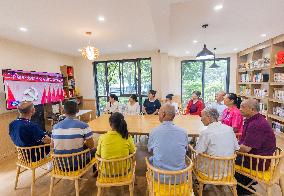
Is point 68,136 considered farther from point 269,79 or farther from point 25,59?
point 269,79

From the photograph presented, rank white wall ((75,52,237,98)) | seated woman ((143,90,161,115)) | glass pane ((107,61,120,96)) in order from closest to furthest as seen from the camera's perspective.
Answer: seated woman ((143,90,161,115))
white wall ((75,52,237,98))
glass pane ((107,61,120,96))

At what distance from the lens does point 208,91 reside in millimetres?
8070

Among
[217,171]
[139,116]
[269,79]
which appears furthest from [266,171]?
[269,79]

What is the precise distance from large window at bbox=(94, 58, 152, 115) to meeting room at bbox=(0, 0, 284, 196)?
133 millimetres

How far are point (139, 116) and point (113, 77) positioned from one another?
393 centimetres

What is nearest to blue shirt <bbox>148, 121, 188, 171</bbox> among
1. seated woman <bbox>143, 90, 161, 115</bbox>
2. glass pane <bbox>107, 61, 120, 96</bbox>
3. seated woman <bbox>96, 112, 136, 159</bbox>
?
seated woman <bbox>96, 112, 136, 159</bbox>

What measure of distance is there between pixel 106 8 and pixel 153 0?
2.91 ft

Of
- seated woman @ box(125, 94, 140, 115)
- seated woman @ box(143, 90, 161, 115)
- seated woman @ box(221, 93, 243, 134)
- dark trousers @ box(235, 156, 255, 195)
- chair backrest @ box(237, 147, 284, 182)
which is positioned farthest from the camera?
seated woman @ box(143, 90, 161, 115)

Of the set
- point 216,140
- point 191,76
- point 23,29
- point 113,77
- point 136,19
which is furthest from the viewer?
point 191,76

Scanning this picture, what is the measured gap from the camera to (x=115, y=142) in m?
2.06

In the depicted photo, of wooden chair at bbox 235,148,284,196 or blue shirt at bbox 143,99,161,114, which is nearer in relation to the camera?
wooden chair at bbox 235,148,284,196

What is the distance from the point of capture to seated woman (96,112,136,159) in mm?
2057

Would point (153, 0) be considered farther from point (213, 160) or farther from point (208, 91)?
point (208, 91)

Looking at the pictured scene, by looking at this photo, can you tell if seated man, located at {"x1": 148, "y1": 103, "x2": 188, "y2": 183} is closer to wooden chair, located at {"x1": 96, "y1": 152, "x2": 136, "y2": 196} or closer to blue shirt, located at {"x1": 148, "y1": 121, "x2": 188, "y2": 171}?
blue shirt, located at {"x1": 148, "y1": 121, "x2": 188, "y2": 171}
